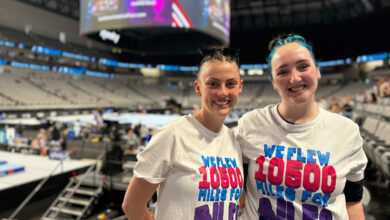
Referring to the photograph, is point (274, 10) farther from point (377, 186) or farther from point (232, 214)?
point (232, 214)

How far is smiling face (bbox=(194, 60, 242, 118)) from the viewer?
4.29 ft

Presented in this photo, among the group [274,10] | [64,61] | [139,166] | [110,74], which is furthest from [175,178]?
[110,74]

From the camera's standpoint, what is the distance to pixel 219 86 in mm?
1318

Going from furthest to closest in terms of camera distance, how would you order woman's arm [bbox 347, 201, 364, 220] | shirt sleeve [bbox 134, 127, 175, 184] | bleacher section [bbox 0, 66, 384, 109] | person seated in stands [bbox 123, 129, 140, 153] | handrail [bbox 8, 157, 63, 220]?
1. bleacher section [bbox 0, 66, 384, 109]
2. person seated in stands [bbox 123, 129, 140, 153]
3. handrail [bbox 8, 157, 63, 220]
4. woman's arm [bbox 347, 201, 364, 220]
5. shirt sleeve [bbox 134, 127, 175, 184]

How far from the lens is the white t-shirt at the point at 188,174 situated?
1.24m

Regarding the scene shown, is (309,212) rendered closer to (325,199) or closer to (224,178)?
(325,199)

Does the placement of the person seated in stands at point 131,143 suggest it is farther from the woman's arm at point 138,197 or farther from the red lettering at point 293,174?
the red lettering at point 293,174

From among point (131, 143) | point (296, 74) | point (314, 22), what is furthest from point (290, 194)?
point (314, 22)

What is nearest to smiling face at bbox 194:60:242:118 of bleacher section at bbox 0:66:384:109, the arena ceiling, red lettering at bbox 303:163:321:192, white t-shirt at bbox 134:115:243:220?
white t-shirt at bbox 134:115:243:220

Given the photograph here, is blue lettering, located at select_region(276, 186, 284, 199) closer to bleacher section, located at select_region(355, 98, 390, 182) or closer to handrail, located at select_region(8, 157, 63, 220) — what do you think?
bleacher section, located at select_region(355, 98, 390, 182)

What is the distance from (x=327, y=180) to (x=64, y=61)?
3098cm

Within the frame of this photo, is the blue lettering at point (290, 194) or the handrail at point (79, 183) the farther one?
the handrail at point (79, 183)

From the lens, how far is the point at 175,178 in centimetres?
126

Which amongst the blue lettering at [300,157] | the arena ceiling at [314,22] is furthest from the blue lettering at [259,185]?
the arena ceiling at [314,22]
